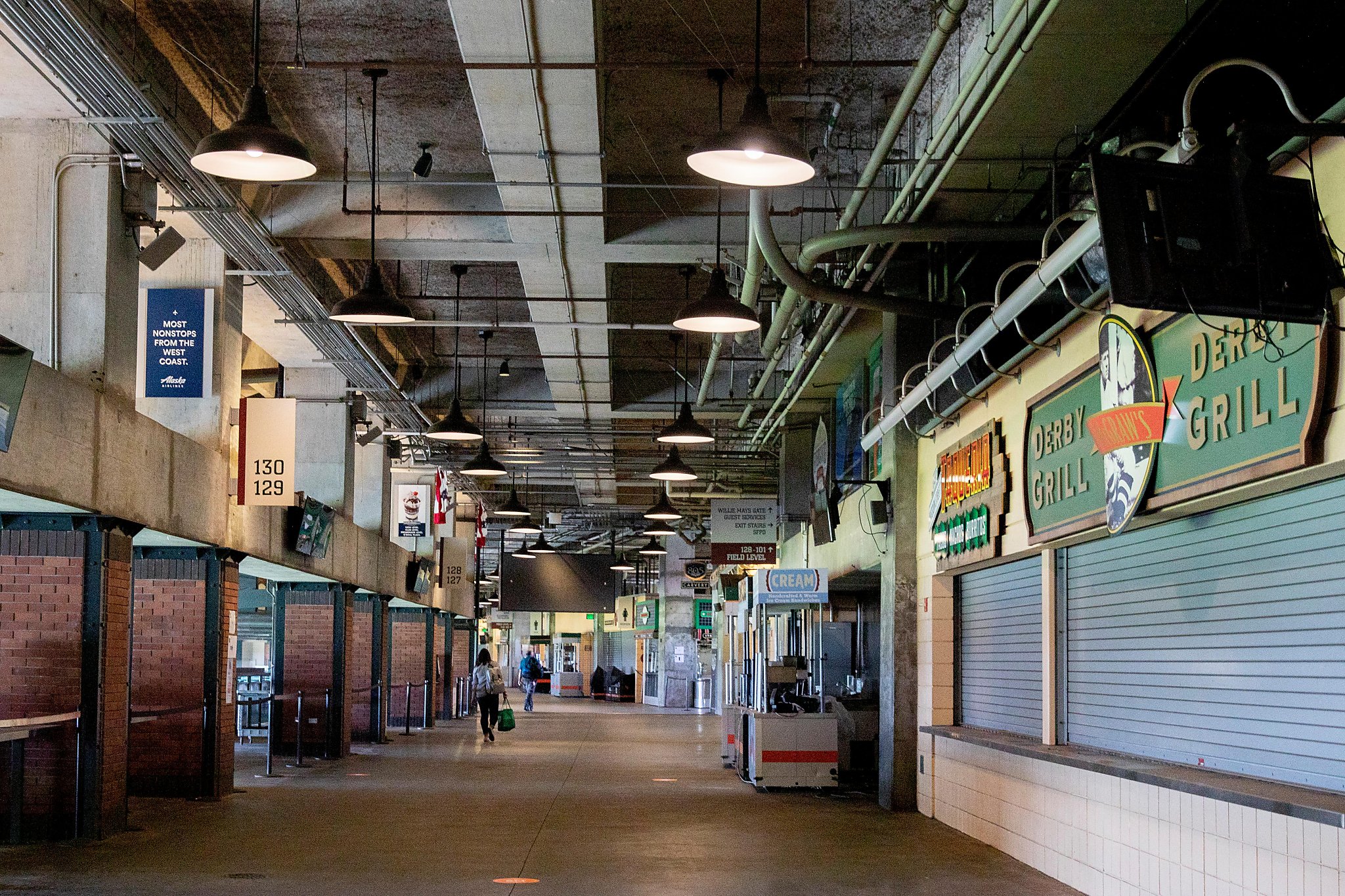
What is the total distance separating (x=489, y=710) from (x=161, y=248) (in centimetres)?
1474

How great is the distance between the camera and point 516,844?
1095cm

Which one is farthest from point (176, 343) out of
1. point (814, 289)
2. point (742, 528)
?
point (742, 528)

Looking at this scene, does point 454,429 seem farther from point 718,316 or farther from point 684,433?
point 718,316

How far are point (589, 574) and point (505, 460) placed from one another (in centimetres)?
1224

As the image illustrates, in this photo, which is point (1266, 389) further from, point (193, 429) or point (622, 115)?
point (193, 429)

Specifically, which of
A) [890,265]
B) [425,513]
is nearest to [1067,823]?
[890,265]

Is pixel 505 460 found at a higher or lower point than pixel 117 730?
higher

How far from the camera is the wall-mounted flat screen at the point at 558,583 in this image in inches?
1444

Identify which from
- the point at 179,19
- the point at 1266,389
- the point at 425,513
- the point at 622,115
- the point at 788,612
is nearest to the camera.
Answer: the point at 1266,389

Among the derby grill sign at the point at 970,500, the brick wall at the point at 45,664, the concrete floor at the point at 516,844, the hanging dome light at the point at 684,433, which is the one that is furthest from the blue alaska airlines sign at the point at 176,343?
the derby grill sign at the point at 970,500

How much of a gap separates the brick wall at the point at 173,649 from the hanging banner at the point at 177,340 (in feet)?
8.16

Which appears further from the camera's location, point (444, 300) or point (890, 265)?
point (444, 300)

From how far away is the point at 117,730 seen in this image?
11.1 meters

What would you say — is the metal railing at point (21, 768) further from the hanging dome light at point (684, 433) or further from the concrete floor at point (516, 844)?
the hanging dome light at point (684, 433)
